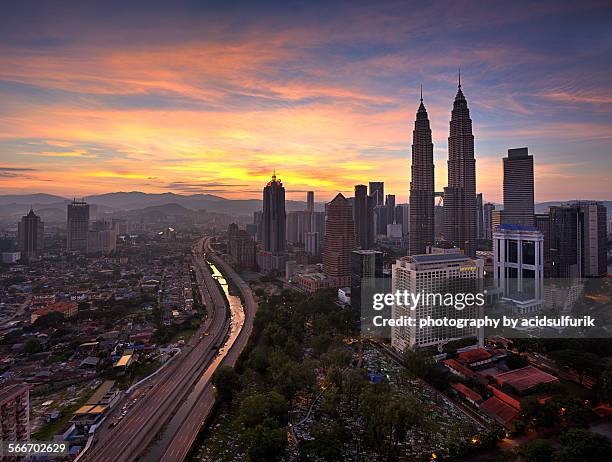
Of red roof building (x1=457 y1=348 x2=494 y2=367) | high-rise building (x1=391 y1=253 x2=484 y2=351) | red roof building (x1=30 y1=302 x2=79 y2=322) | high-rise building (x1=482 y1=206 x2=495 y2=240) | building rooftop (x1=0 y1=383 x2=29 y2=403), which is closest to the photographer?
building rooftop (x1=0 y1=383 x2=29 y2=403)

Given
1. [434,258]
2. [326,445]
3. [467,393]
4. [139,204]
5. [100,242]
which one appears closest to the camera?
[326,445]

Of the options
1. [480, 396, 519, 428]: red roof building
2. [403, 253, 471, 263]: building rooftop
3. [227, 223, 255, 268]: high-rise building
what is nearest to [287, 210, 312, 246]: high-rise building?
[227, 223, 255, 268]: high-rise building

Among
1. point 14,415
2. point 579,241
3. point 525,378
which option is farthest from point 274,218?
point 14,415

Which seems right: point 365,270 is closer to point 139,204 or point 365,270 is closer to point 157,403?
point 157,403

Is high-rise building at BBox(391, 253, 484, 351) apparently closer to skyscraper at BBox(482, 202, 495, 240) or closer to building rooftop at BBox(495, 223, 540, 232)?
building rooftop at BBox(495, 223, 540, 232)

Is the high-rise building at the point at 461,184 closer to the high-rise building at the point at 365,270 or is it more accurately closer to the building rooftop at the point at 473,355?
the high-rise building at the point at 365,270

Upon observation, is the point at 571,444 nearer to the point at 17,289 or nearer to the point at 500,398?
the point at 500,398
